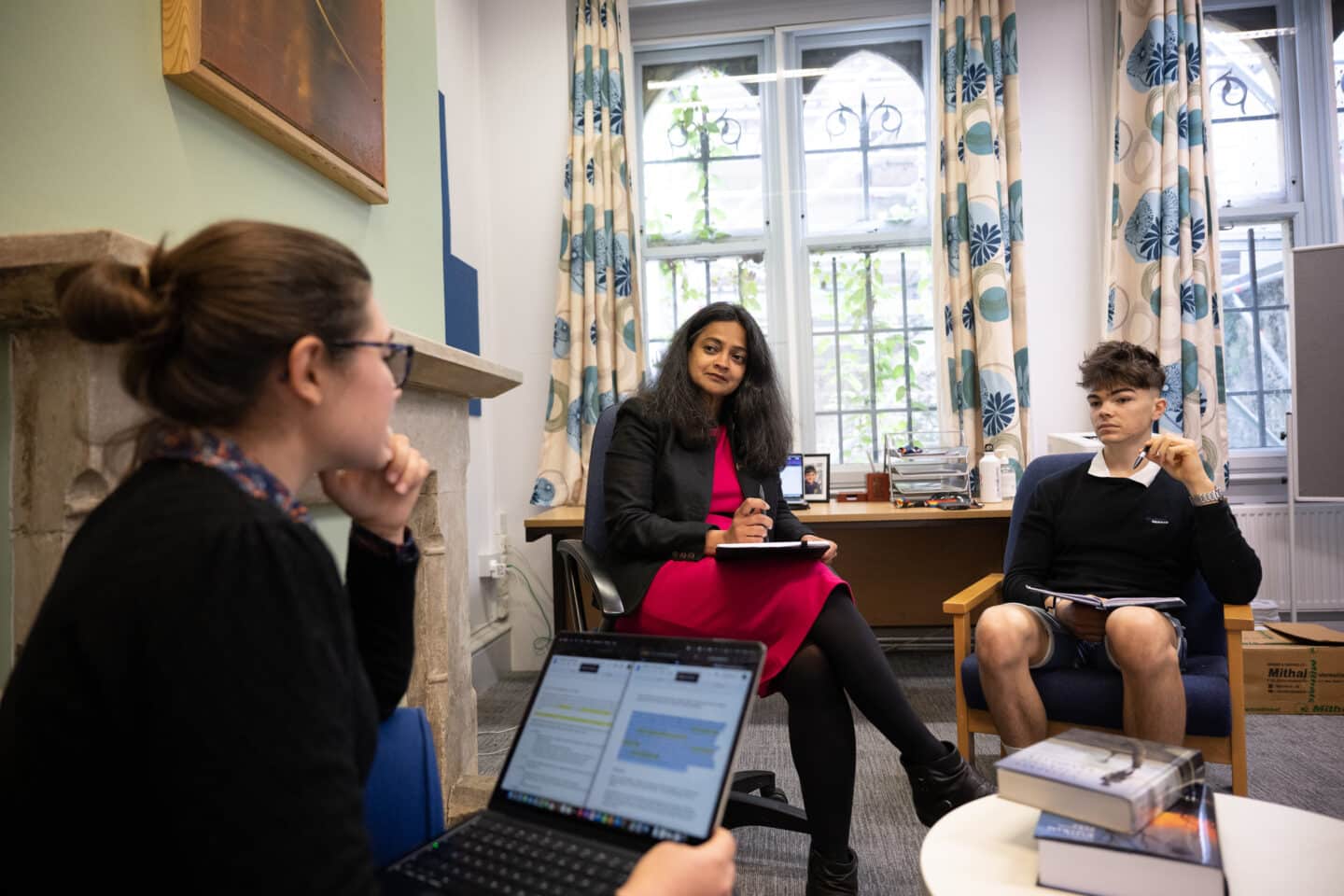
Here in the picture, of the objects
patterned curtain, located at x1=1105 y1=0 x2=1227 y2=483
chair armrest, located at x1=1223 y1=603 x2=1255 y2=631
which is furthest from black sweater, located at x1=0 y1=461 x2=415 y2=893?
patterned curtain, located at x1=1105 y1=0 x2=1227 y2=483

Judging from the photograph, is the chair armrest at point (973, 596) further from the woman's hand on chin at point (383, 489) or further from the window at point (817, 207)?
the window at point (817, 207)

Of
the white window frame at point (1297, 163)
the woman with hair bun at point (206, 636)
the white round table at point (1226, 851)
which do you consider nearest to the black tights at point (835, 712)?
the white round table at point (1226, 851)

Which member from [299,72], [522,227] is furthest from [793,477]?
[299,72]

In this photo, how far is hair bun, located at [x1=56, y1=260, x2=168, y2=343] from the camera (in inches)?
25.9

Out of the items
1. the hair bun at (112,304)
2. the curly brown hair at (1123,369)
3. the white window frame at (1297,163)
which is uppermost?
the white window frame at (1297,163)

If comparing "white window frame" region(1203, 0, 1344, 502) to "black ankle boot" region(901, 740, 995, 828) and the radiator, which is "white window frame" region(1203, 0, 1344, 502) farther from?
"black ankle boot" region(901, 740, 995, 828)

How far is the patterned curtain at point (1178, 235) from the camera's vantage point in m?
3.28

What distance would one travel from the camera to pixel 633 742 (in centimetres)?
86

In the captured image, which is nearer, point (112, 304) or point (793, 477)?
point (112, 304)

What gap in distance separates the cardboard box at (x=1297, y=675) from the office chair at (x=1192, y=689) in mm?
335

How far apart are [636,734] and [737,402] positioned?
4.72ft

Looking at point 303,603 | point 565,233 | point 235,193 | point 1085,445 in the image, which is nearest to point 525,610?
point 565,233

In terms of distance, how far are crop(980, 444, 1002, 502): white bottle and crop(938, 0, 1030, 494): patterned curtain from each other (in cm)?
15

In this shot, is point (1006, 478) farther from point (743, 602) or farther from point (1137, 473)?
point (743, 602)
